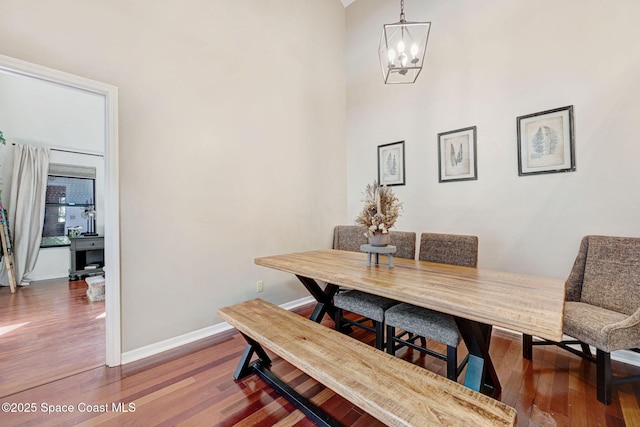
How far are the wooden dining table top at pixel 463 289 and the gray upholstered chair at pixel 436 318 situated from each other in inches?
10.8

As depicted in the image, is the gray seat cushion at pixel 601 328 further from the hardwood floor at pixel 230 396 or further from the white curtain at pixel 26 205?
the white curtain at pixel 26 205

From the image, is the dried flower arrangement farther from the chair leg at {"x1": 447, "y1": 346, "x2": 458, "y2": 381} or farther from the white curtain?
the white curtain

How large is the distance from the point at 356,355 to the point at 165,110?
2462 millimetres

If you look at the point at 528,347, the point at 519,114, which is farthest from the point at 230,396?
the point at 519,114

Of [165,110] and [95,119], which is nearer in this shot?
[165,110]

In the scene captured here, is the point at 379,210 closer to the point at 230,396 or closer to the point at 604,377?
the point at 230,396

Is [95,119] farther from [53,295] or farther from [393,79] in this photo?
[393,79]

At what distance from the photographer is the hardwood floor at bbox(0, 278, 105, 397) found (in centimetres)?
199

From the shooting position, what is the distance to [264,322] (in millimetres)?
1765

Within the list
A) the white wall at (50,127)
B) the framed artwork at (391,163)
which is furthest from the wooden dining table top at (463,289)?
the white wall at (50,127)

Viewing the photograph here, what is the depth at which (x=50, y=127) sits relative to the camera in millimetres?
4762

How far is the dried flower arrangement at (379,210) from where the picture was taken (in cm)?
191

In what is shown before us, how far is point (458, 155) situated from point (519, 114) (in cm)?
62

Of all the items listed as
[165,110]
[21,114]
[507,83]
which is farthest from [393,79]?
[21,114]
